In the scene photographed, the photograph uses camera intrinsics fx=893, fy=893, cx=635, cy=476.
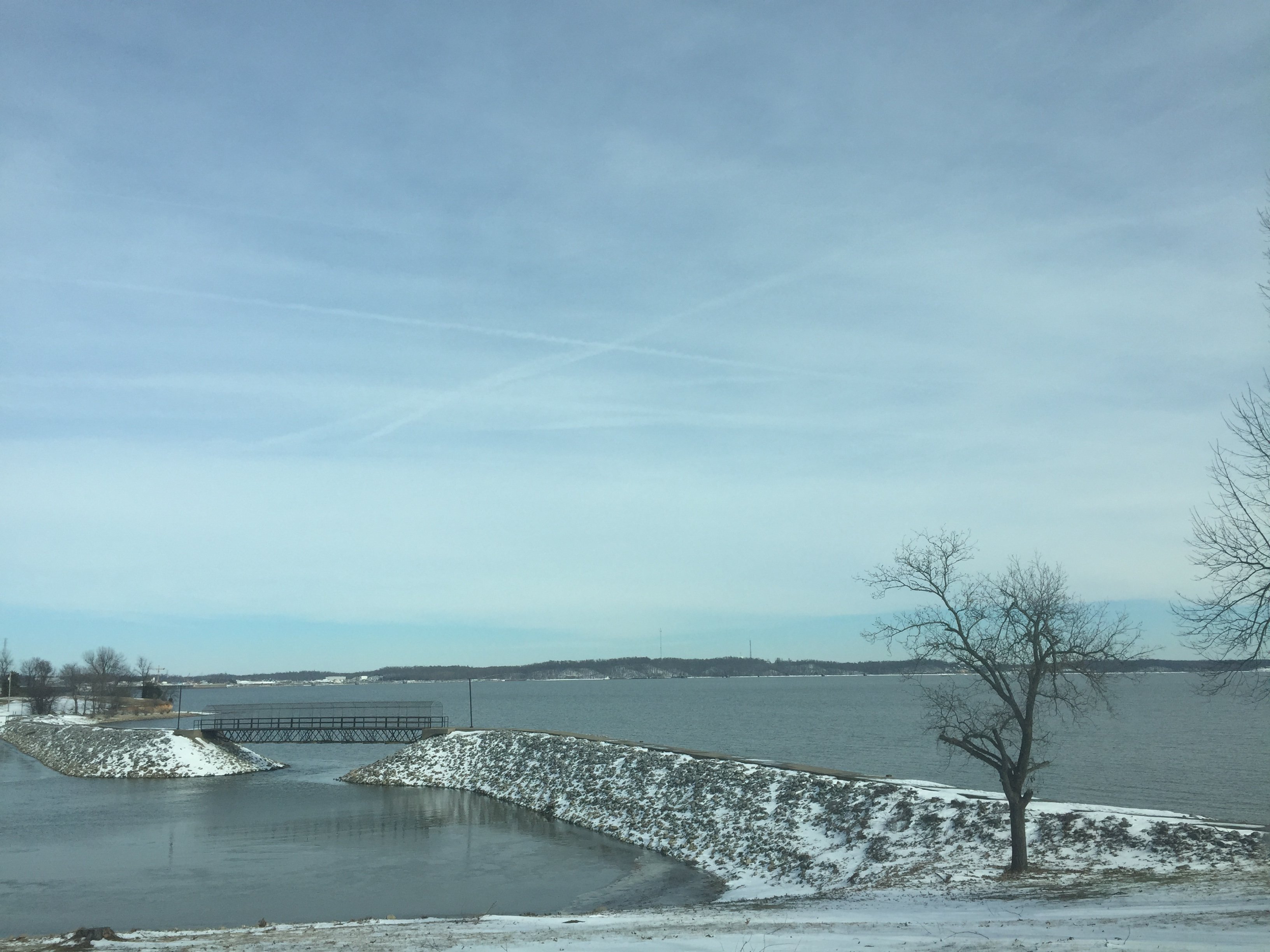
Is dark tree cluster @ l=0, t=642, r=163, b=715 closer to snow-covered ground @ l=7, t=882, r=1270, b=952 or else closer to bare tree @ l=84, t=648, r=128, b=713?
bare tree @ l=84, t=648, r=128, b=713

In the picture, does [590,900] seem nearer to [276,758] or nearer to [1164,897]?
[1164,897]

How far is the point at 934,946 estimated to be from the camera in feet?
45.3

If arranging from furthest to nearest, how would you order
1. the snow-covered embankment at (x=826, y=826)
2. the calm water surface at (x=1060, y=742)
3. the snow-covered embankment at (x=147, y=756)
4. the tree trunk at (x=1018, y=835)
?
the snow-covered embankment at (x=147, y=756)
the calm water surface at (x=1060, y=742)
the snow-covered embankment at (x=826, y=826)
the tree trunk at (x=1018, y=835)

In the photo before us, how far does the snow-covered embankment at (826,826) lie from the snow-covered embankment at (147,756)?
23.6 m

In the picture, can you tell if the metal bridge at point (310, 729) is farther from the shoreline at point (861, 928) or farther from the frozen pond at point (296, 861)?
the shoreline at point (861, 928)

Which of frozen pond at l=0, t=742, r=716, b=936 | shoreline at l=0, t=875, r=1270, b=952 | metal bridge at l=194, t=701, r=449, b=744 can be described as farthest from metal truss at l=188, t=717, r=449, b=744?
shoreline at l=0, t=875, r=1270, b=952

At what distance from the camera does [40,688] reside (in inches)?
4683

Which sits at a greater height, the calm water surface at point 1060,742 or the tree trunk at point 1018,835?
the tree trunk at point 1018,835

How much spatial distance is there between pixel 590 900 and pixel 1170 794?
3074 cm

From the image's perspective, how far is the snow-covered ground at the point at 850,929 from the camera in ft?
44.9

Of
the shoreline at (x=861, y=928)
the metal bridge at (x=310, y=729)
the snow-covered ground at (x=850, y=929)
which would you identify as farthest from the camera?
the metal bridge at (x=310, y=729)

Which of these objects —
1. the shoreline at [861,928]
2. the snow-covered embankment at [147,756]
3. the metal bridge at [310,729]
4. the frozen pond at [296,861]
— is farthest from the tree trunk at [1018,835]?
the snow-covered embankment at [147,756]

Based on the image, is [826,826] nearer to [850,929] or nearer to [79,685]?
[850,929]

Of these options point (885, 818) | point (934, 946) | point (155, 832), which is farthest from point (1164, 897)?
point (155, 832)
